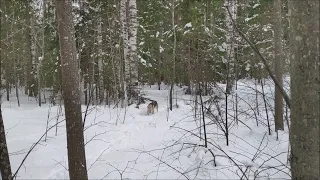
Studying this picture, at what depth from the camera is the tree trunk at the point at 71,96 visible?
4.18 metres

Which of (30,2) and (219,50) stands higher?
(30,2)

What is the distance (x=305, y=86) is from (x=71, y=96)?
3.46 metres

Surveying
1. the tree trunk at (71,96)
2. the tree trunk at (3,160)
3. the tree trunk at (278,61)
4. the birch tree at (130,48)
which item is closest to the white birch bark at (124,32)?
the birch tree at (130,48)

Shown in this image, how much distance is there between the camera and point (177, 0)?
16.2 m

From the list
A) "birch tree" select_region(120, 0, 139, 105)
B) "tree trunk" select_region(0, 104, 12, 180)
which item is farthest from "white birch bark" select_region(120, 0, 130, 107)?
"tree trunk" select_region(0, 104, 12, 180)

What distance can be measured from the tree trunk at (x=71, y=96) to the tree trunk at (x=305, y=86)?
3.37m

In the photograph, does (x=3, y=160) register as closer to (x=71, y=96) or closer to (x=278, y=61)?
(x=71, y=96)

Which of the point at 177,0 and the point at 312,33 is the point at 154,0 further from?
the point at 312,33

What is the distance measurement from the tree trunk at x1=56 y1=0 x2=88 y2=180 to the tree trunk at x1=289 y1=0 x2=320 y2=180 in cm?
337

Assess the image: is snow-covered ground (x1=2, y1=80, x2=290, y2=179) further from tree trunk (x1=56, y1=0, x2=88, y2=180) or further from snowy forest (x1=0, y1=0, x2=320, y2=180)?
tree trunk (x1=56, y1=0, x2=88, y2=180)

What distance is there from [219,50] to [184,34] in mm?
1773

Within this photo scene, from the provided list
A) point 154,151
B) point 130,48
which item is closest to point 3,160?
point 154,151

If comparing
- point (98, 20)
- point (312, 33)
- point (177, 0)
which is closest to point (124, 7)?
point (98, 20)

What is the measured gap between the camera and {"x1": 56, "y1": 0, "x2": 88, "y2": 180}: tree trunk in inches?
165
